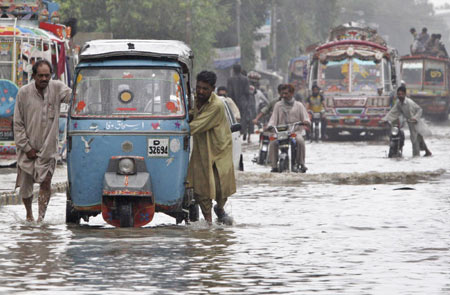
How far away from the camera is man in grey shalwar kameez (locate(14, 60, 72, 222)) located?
38.8 ft

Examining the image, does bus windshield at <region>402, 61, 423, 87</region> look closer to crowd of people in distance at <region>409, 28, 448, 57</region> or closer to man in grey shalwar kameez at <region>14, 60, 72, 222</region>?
crowd of people in distance at <region>409, 28, 448, 57</region>

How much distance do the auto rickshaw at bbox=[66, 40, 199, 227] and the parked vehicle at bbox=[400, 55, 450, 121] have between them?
124ft

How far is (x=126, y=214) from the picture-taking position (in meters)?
11.5

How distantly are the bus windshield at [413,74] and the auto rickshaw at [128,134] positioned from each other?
1509 inches

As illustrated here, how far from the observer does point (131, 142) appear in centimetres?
1146

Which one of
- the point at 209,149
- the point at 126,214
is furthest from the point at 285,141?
the point at 126,214

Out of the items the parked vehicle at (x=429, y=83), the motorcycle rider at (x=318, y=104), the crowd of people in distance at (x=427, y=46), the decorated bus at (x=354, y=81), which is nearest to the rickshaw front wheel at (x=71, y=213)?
the motorcycle rider at (x=318, y=104)

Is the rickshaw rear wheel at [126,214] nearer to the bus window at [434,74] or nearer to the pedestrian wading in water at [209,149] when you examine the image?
the pedestrian wading in water at [209,149]

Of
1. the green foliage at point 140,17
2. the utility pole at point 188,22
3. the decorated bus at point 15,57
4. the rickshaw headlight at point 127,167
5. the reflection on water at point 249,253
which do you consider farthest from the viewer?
the green foliage at point 140,17

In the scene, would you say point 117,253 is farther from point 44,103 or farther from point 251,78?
point 251,78

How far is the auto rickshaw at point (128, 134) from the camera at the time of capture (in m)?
11.5

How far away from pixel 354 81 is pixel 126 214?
24.0 m

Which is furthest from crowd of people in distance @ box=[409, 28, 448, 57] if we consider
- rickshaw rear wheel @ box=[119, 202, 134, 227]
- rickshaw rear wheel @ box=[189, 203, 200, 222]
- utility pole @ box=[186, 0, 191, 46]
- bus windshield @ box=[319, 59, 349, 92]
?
rickshaw rear wheel @ box=[119, 202, 134, 227]

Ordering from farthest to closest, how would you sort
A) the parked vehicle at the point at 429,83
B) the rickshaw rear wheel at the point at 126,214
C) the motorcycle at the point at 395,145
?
the parked vehicle at the point at 429,83 → the motorcycle at the point at 395,145 → the rickshaw rear wheel at the point at 126,214
